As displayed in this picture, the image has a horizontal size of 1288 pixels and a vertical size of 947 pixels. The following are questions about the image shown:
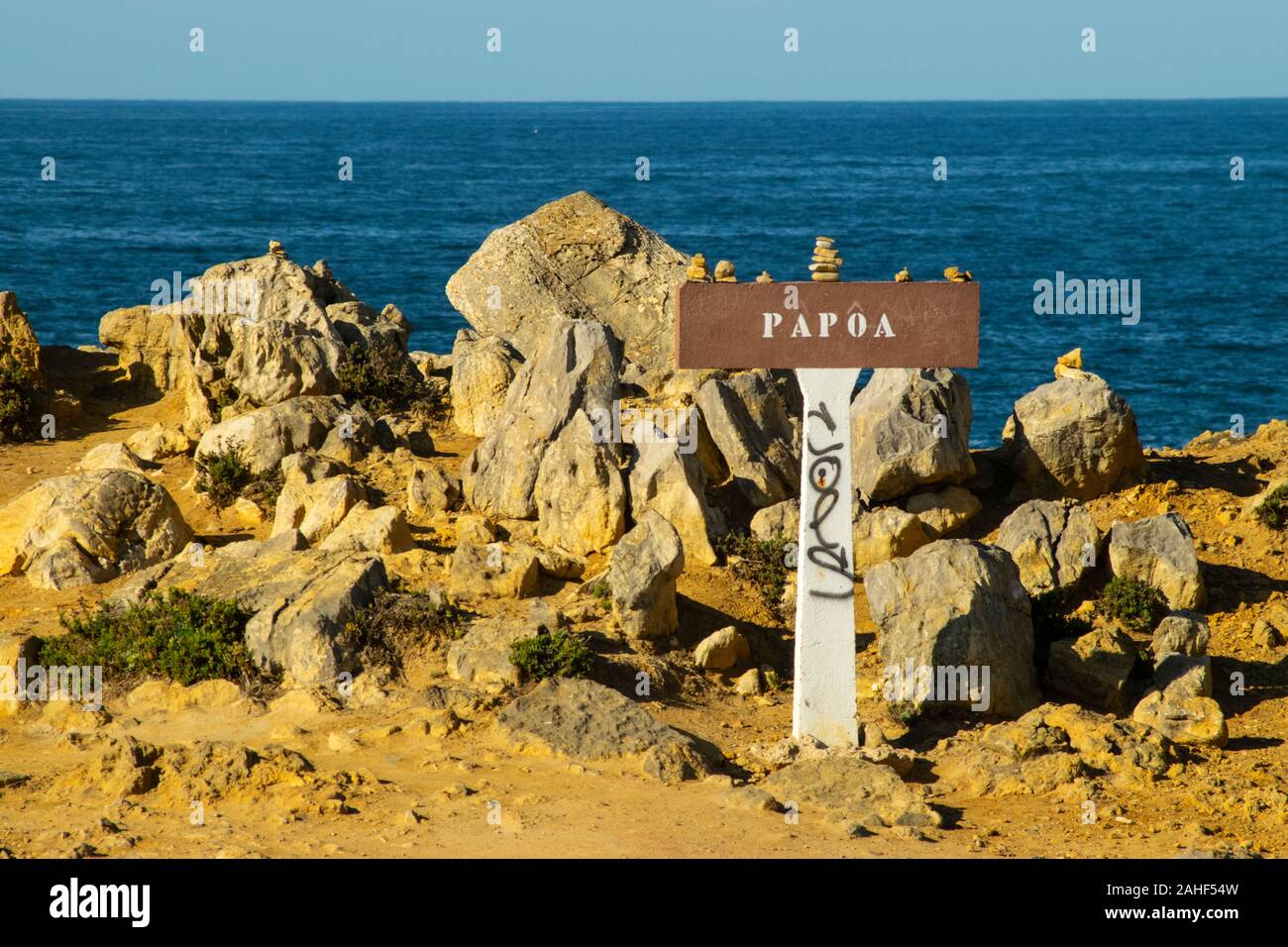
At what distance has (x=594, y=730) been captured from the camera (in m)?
13.2

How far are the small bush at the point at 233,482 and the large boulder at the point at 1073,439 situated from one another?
933 centimetres

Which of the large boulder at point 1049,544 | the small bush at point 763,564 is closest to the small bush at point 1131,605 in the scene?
the large boulder at point 1049,544

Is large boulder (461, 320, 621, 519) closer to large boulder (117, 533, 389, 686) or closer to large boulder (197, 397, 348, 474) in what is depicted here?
large boulder (197, 397, 348, 474)

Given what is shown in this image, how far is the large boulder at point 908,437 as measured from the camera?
714 inches

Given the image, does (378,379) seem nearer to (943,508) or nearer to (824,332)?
(943,508)

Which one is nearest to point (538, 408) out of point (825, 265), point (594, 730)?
point (825, 265)

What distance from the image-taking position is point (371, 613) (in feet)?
48.9

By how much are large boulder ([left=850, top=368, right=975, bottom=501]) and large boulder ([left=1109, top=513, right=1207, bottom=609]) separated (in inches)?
85.9

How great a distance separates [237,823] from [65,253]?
70903 mm

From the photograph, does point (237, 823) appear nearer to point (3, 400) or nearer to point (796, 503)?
point (796, 503)

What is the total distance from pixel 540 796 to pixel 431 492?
725 centimetres

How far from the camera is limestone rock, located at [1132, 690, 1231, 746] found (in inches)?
552

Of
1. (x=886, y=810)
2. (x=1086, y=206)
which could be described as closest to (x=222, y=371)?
(x=886, y=810)

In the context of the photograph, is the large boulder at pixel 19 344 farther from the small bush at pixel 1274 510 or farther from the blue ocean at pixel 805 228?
the blue ocean at pixel 805 228
